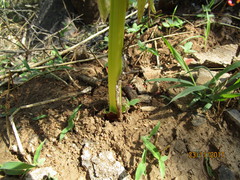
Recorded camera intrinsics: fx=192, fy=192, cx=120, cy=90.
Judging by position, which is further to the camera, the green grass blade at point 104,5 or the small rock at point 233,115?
the small rock at point 233,115

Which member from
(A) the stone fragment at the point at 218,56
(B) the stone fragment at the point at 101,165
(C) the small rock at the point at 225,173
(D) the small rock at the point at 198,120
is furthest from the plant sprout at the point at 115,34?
(A) the stone fragment at the point at 218,56

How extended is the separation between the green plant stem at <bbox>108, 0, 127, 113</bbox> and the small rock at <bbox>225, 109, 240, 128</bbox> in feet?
1.78

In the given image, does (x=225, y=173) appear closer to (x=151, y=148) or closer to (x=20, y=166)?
(x=151, y=148)

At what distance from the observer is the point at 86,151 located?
882 millimetres

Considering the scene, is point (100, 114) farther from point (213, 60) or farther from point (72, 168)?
point (213, 60)

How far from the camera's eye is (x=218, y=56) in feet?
4.39

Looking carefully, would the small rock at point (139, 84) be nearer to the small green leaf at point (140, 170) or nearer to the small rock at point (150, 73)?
the small rock at point (150, 73)

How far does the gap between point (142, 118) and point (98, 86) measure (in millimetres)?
347

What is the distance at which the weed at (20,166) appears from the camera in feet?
2.52

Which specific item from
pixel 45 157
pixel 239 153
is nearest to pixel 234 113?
pixel 239 153

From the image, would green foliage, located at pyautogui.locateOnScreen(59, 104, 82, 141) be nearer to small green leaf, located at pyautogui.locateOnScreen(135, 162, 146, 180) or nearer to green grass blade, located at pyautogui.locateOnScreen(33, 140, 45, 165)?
green grass blade, located at pyautogui.locateOnScreen(33, 140, 45, 165)

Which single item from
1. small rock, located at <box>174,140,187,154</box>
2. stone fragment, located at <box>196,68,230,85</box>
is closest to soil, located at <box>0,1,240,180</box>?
small rock, located at <box>174,140,187,154</box>

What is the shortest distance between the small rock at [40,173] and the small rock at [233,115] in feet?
2.73

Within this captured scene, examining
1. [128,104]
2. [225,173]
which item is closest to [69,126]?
[128,104]
